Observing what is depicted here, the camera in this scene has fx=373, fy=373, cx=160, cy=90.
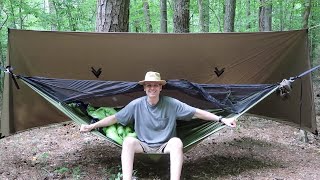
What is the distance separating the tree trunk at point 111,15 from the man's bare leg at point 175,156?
→ 1.63 m

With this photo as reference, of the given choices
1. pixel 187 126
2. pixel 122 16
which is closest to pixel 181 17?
pixel 122 16

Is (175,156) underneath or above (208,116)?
underneath

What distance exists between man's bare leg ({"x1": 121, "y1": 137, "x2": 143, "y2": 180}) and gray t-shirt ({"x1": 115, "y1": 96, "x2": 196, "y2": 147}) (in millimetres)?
165

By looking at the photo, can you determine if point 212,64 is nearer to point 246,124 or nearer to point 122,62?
point 122,62

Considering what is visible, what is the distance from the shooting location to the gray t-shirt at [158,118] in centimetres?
285

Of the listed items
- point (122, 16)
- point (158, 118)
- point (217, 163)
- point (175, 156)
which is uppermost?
point (122, 16)

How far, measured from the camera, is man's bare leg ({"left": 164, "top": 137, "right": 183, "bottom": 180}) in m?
2.51

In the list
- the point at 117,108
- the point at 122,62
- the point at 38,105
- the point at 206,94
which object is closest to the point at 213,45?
the point at 206,94

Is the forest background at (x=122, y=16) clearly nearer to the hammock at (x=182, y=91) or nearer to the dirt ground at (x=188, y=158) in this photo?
the hammock at (x=182, y=91)

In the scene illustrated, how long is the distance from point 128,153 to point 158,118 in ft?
1.28

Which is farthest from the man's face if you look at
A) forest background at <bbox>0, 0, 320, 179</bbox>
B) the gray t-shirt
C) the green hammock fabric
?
forest background at <bbox>0, 0, 320, 179</bbox>

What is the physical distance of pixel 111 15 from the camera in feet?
12.6

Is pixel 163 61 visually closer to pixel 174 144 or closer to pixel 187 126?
pixel 187 126

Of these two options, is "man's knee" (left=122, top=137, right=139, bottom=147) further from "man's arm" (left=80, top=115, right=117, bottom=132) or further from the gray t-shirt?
"man's arm" (left=80, top=115, right=117, bottom=132)
